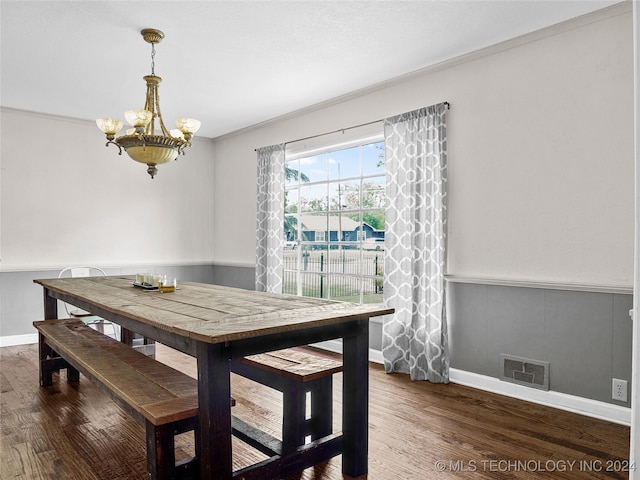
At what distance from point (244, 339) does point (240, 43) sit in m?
2.39

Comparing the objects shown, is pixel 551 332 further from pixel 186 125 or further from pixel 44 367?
pixel 44 367

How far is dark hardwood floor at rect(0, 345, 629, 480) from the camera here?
214 cm

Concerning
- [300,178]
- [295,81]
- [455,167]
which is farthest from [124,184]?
[455,167]

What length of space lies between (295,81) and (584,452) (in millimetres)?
3464

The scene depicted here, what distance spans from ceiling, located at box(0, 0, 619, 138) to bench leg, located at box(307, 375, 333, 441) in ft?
7.28

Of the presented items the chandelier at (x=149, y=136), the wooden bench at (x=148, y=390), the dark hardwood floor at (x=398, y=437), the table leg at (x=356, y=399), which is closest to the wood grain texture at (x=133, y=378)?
the wooden bench at (x=148, y=390)

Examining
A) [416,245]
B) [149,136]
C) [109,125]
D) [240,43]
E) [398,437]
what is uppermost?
[240,43]

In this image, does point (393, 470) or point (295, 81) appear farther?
point (295, 81)

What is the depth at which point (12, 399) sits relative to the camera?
3.13 meters

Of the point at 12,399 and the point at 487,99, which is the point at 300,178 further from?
the point at 12,399

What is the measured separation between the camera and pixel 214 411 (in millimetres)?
1607

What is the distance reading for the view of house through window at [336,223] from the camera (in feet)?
14.0

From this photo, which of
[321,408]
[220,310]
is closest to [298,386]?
[321,408]

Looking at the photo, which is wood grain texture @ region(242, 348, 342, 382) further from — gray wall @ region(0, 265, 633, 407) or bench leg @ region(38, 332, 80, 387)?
bench leg @ region(38, 332, 80, 387)
